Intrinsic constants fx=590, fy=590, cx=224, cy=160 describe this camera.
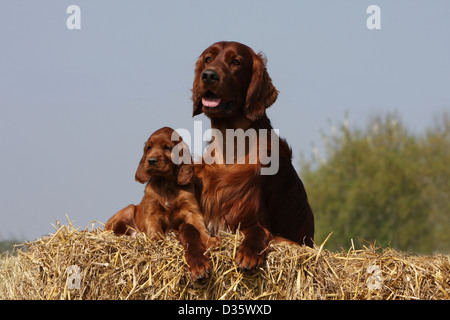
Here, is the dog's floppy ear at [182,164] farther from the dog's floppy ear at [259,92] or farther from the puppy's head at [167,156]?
the dog's floppy ear at [259,92]

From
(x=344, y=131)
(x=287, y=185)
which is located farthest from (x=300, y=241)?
(x=344, y=131)

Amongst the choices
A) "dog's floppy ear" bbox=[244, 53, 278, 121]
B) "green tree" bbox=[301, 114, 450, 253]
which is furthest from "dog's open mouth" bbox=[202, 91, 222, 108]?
"green tree" bbox=[301, 114, 450, 253]

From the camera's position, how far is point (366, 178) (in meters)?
29.4

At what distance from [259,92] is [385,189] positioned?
976 inches

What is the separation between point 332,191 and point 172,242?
25.2 m

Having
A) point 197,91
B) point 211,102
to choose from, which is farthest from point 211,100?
point 197,91

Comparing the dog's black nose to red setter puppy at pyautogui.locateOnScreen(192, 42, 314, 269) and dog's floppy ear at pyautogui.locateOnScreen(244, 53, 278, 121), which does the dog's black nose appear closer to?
red setter puppy at pyautogui.locateOnScreen(192, 42, 314, 269)

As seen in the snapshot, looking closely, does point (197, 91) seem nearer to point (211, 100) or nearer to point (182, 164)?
point (211, 100)

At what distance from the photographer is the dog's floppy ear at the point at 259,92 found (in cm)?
542

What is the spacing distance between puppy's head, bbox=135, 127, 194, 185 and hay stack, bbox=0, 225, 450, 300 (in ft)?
1.94

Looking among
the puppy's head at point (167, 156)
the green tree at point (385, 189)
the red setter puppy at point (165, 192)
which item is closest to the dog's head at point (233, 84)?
the puppy's head at point (167, 156)

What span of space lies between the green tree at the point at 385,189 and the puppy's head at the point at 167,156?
22.2 metres

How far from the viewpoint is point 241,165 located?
5.42 metres
